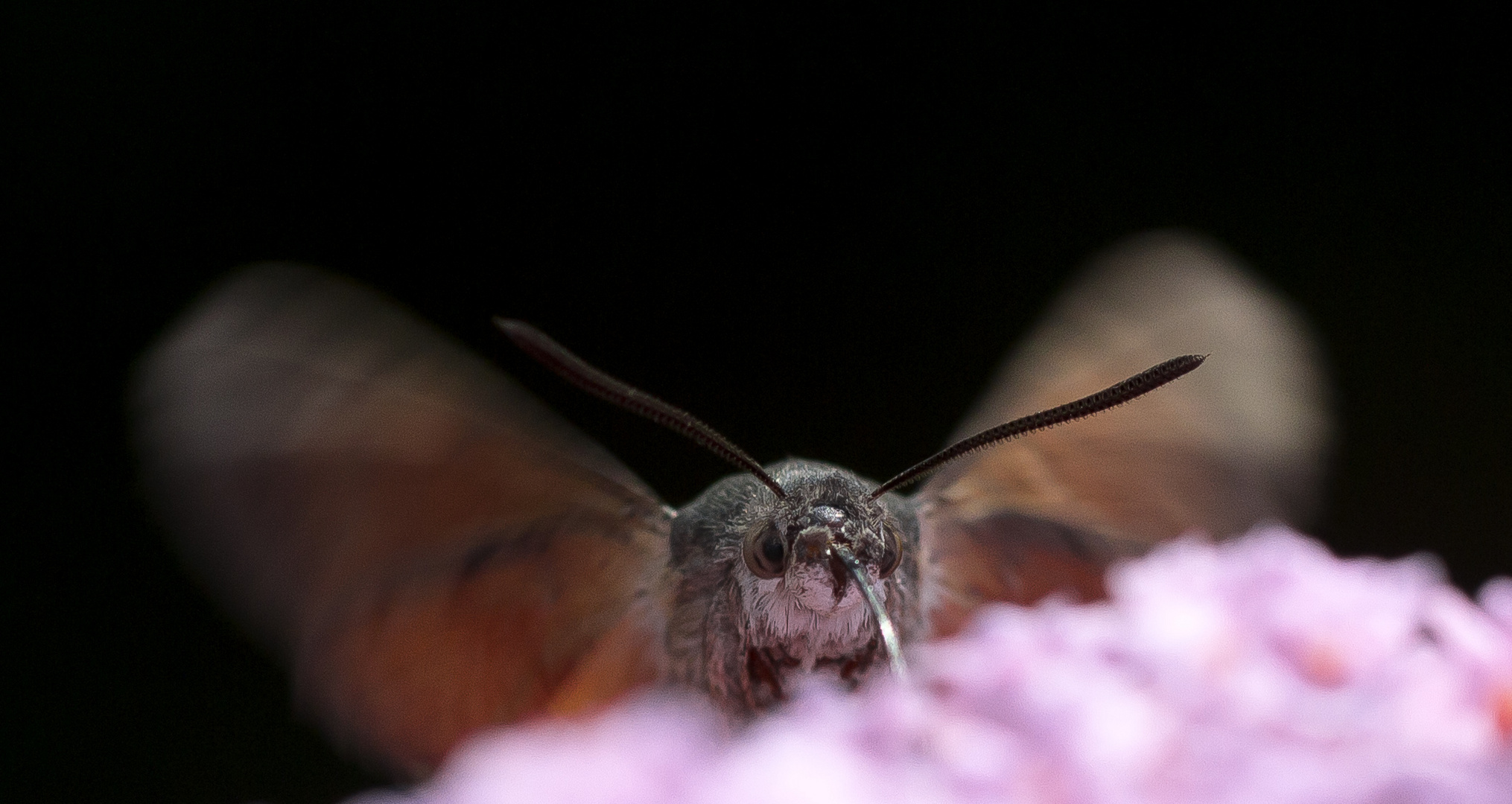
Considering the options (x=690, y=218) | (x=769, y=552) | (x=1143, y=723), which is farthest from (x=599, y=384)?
(x=690, y=218)

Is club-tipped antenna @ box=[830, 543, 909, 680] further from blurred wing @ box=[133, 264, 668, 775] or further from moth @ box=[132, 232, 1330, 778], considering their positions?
blurred wing @ box=[133, 264, 668, 775]

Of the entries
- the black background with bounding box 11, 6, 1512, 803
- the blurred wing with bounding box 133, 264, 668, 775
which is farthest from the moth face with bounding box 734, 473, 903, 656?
the black background with bounding box 11, 6, 1512, 803

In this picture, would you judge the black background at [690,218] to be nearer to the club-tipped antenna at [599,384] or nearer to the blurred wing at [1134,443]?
the blurred wing at [1134,443]

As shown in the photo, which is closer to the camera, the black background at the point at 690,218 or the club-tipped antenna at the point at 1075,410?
the club-tipped antenna at the point at 1075,410

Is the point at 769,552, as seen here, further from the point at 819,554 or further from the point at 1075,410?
the point at 1075,410

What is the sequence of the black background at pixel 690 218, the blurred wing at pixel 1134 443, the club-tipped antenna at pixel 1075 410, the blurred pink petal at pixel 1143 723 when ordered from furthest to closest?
1. the black background at pixel 690 218
2. the blurred wing at pixel 1134 443
3. the club-tipped antenna at pixel 1075 410
4. the blurred pink petal at pixel 1143 723

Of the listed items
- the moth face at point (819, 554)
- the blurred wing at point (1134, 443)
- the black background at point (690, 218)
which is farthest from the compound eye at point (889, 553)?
→ the black background at point (690, 218)
